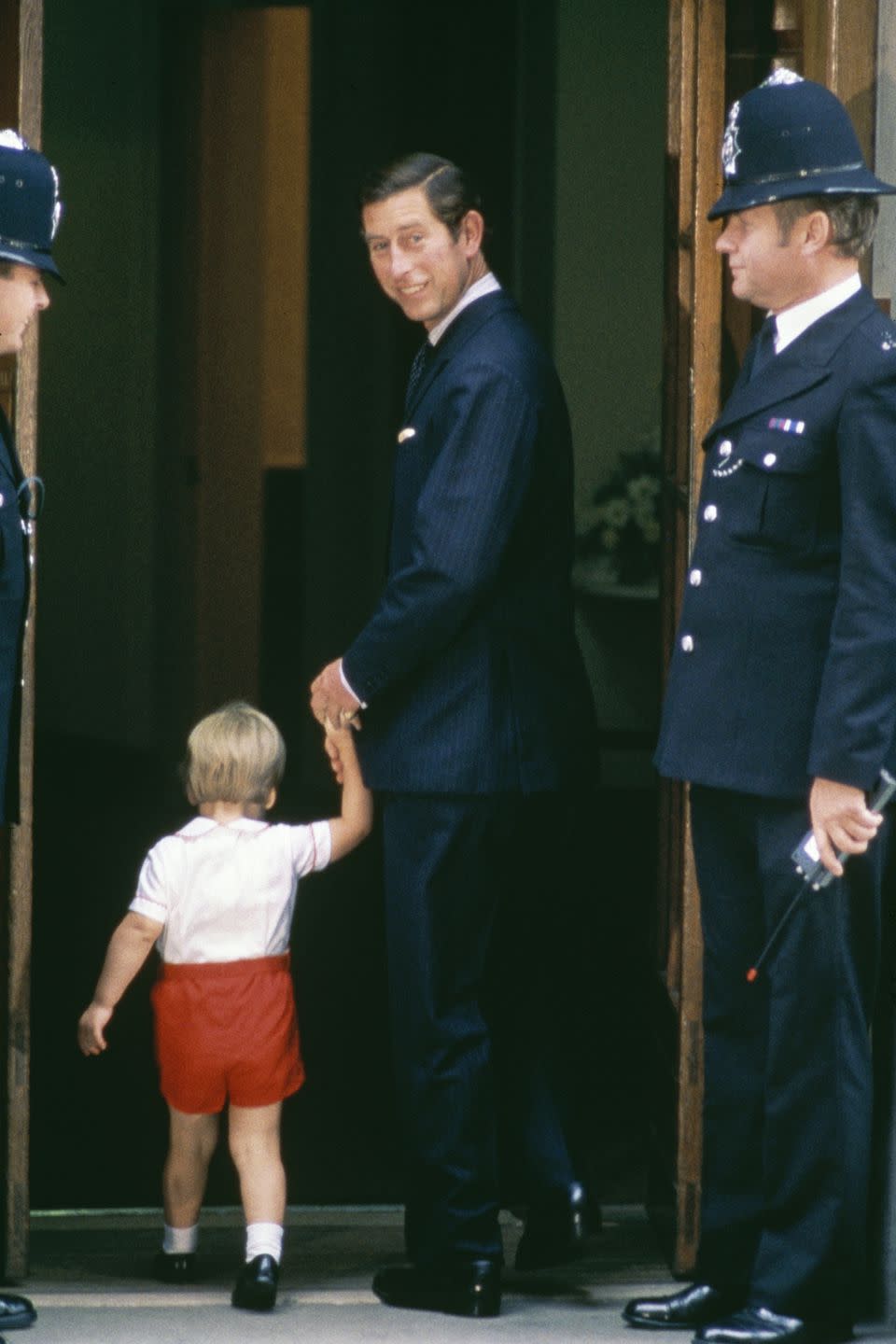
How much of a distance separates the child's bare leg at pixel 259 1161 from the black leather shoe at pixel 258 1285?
0.23ft

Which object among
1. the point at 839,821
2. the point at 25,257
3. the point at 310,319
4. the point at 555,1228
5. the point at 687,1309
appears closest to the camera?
the point at 839,821

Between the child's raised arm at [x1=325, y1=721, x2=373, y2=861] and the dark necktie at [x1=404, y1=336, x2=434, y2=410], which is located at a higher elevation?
the dark necktie at [x1=404, y1=336, x2=434, y2=410]

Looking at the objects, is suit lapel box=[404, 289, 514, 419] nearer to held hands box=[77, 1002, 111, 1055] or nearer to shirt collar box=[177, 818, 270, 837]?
shirt collar box=[177, 818, 270, 837]

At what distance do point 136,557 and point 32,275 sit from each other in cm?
604

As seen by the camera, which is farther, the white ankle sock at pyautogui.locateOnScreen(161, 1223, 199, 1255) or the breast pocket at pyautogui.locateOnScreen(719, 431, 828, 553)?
the white ankle sock at pyautogui.locateOnScreen(161, 1223, 199, 1255)

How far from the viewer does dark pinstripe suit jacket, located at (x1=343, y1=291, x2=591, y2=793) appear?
129 inches

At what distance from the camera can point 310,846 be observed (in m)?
3.58

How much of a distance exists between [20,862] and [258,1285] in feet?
2.41

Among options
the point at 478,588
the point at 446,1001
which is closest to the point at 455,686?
the point at 478,588

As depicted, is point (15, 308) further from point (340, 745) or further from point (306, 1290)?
point (306, 1290)

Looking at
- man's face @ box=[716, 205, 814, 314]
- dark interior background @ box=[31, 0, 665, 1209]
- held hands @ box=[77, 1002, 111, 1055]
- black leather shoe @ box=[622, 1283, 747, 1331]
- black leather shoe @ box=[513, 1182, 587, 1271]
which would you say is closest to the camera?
man's face @ box=[716, 205, 814, 314]

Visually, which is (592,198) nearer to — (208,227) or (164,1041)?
(208,227)

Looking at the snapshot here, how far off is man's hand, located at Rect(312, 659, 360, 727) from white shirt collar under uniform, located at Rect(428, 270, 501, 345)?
1.74 ft

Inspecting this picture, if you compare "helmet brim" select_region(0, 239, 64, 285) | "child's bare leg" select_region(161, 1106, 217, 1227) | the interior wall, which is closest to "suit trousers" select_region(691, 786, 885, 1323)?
"child's bare leg" select_region(161, 1106, 217, 1227)
